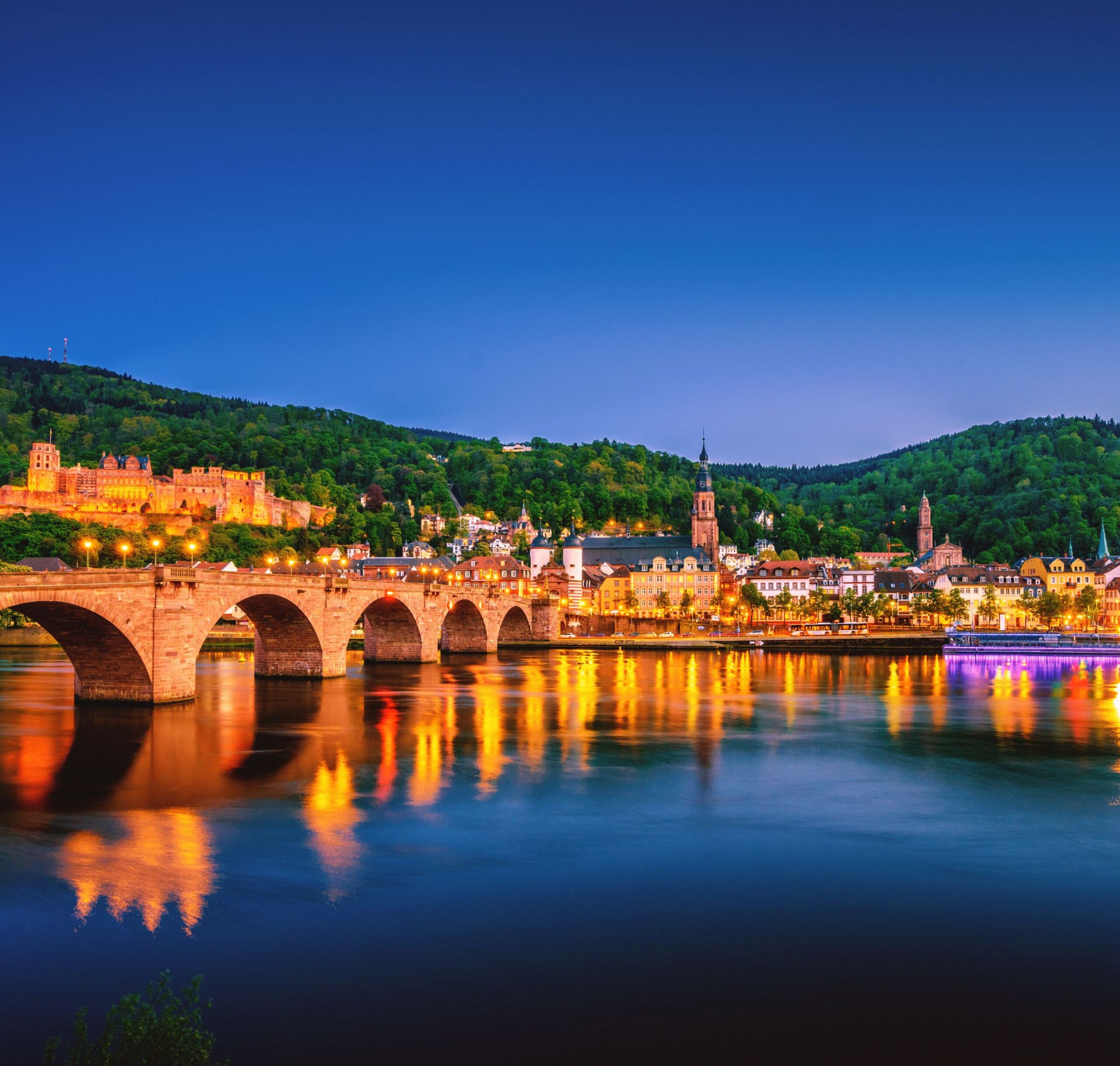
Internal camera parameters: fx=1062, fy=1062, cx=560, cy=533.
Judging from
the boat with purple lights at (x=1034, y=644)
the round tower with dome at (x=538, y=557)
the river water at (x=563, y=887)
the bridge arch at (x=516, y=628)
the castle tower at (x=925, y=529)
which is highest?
the castle tower at (x=925, y=529)

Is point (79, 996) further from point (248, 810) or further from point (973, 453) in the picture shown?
point (973, 453)

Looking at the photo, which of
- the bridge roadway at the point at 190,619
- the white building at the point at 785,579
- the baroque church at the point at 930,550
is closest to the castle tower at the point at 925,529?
the baroque church at the point at 930,550

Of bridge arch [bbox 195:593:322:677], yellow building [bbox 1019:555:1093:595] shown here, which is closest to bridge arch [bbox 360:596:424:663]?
bridge arch [bbox 195:593:322:677]

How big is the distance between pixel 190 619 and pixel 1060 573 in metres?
107

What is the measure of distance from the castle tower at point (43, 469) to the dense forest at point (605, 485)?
27.0ft

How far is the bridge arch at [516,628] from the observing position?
87594 millimetres

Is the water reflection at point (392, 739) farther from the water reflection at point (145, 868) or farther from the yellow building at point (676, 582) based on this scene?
the yellow building at point (676, 582)

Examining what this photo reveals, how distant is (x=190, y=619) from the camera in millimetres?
34000

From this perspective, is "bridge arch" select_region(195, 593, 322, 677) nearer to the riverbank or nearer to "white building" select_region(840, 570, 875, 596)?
the riverbank

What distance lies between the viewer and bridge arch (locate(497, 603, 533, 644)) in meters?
87.6

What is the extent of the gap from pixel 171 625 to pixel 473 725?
10281mm

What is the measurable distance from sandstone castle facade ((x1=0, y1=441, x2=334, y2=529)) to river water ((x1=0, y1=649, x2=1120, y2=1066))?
113 meters

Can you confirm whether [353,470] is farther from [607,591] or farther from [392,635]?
[392,635]

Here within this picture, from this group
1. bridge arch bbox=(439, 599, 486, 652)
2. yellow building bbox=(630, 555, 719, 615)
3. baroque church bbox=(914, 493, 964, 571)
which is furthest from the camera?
baroque church bbox=(914, 493, 964, 571)
